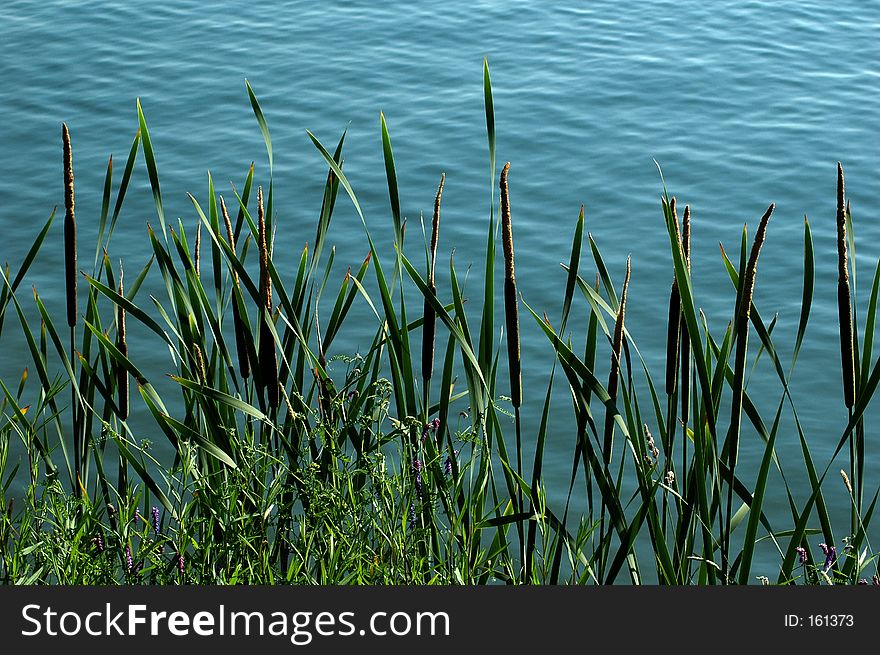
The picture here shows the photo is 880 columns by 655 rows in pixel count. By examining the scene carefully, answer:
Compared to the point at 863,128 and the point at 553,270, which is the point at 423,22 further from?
the point at 553,270

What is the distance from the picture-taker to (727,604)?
1.88m

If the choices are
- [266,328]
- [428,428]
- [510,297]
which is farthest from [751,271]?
[266,328]

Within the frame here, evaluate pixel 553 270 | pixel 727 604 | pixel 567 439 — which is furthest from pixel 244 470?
pixel 553 270

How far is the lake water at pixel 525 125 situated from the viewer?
18.3ft

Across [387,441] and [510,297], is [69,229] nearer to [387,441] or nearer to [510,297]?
[387,441]

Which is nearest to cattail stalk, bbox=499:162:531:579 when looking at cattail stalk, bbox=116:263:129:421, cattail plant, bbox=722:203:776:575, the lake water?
cattail plant, bbox=722:203:776:575

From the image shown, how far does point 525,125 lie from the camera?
736cm

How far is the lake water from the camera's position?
18.3 feet

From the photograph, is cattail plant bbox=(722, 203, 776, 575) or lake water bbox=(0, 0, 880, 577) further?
Answer: lake water bbox=(0, 0, 880, 577)

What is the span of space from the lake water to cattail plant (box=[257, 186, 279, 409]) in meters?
2.17

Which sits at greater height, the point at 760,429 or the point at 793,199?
the point at 760,429

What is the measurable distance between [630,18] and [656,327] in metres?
5.14

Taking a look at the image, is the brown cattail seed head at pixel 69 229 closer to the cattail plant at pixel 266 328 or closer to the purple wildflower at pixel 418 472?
the cattail plant at pixel 266 328

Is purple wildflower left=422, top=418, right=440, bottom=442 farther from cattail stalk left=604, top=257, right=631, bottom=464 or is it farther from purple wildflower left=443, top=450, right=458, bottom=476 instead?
cattail stalk left=604, top=257, right=631, bottom=464
